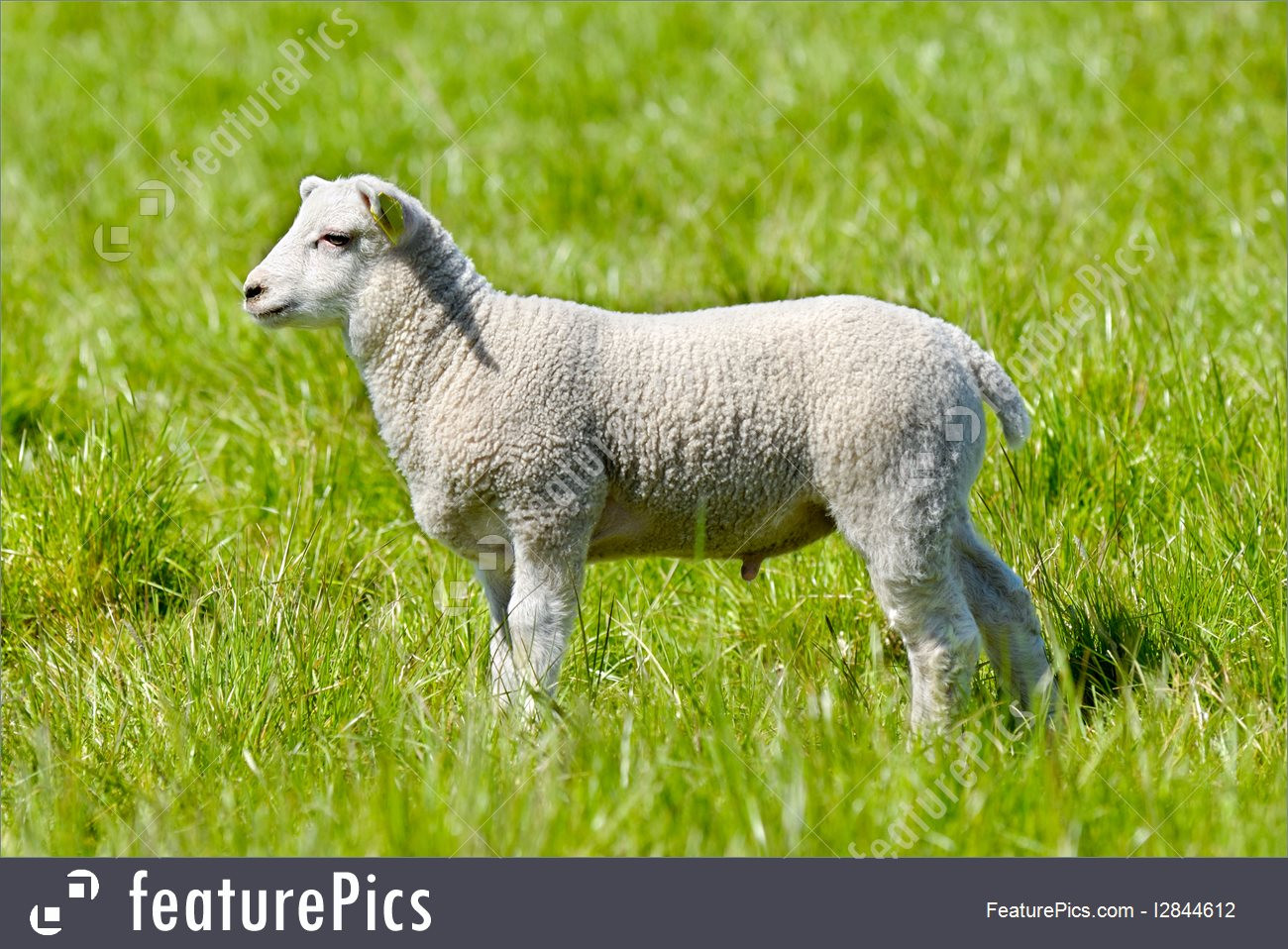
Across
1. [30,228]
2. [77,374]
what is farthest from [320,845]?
[30,228]

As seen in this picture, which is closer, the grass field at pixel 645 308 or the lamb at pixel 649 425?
the grass field at pixel 645 308

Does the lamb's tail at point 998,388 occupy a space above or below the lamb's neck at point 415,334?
below

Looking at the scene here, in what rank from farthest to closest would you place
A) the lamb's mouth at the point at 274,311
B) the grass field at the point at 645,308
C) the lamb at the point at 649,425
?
the lamb's mouth at the point at 274,311, the lamb at the point at 649,425, the grass field at the point at 645,308

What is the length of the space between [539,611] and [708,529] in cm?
40

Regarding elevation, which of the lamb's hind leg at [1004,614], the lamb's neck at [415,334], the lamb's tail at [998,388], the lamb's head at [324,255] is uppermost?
the lamb's head at [324,255]

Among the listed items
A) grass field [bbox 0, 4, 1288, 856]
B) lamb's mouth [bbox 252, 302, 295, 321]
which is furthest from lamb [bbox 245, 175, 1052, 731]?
grass field [bbox 0, 4, 1288, 856]

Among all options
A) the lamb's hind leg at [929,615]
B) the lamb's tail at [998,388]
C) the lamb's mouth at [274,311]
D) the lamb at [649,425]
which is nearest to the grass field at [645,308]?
the lamb's hind leg at [929,615]

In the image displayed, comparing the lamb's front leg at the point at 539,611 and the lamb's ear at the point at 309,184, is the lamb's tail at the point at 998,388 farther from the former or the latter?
the lamb's ear at the point at 309,184

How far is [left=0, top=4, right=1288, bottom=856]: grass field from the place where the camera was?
9.55 feet

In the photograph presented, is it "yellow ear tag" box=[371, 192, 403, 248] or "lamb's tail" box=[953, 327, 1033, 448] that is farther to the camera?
"lamb's tail" box=[953, 327, 1033, 448]

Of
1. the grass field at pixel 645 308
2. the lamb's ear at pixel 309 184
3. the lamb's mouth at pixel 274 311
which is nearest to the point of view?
the grass field at pixel 645 308

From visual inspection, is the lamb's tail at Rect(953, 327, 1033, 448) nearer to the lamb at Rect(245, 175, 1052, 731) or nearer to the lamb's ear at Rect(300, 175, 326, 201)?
the lamb at Rect(245, 175, 1052, 731)

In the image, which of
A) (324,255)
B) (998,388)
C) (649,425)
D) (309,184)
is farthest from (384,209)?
(998,388)

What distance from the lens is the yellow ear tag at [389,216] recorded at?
121 inches
